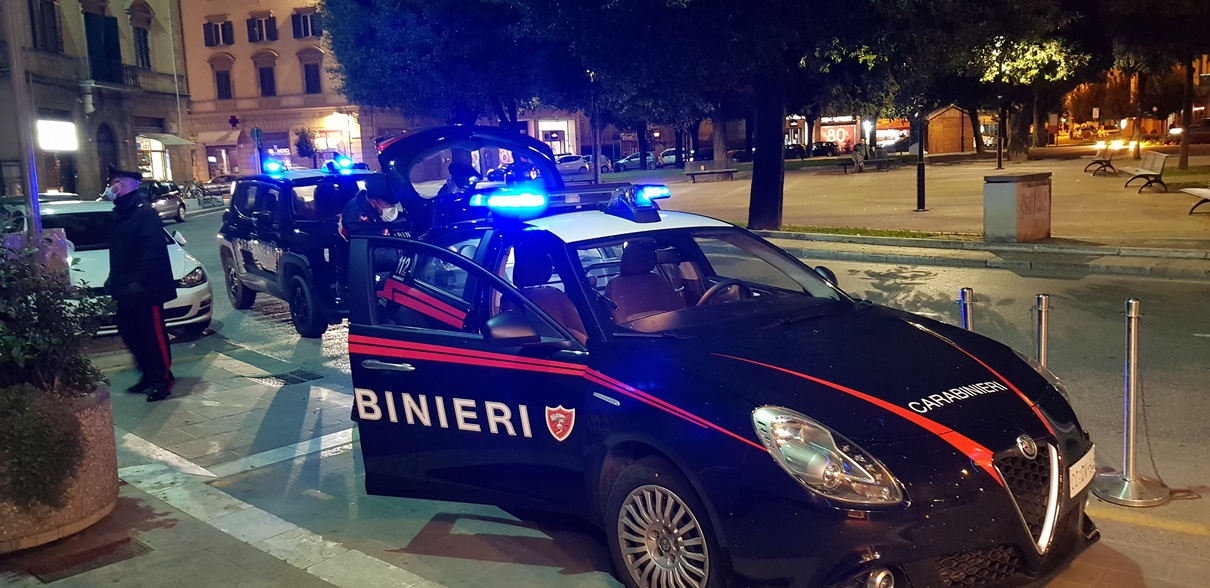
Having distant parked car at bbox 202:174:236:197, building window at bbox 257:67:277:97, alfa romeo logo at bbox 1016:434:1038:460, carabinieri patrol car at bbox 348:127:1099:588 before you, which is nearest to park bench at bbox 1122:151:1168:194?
carabinieri patrol car at bbox 348:127:1099:588

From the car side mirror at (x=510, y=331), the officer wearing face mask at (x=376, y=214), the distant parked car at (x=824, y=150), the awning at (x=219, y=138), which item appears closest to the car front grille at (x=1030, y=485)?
the car side mirror at (x=510, y=331)

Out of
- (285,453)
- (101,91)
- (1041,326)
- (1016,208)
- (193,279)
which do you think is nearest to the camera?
(1041,326)

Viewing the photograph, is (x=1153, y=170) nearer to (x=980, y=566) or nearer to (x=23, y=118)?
(x=980, y=566)

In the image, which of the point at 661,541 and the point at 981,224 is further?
the point at 981,224

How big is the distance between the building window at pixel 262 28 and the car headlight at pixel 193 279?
57.7m

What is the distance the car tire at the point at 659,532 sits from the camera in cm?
363

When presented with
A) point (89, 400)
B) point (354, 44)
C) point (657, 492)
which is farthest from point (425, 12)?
point (657, 492)

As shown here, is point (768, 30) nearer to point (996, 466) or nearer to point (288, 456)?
point (288, 456)

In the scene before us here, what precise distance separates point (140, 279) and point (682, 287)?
16.0ft

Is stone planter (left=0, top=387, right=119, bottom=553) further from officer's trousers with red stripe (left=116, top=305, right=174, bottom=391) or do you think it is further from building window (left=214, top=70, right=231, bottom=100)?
building window (left=214, top=70, right=231, bottom=100)

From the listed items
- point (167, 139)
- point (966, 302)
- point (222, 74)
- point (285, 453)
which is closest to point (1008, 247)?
point (966, 302)

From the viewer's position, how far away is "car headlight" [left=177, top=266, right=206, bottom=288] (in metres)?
10.4

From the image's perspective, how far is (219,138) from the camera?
207 ft

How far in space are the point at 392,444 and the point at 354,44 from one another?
31800 millimetres
